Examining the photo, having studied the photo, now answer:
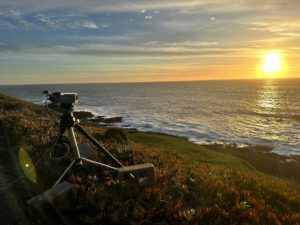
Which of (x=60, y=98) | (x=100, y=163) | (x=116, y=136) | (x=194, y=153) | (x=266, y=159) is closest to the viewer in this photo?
(x=60, y=98)

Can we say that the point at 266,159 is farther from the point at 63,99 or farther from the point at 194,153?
the point at 63,99

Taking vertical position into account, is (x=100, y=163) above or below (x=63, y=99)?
below

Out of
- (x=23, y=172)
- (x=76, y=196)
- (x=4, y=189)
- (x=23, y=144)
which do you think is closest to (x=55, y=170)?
(x=23, y=172)

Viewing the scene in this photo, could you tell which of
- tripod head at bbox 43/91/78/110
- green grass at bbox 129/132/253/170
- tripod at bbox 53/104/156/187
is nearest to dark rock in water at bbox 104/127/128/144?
green grass at bbox 129/132/253/170

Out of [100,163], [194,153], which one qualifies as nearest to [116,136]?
[100,163]

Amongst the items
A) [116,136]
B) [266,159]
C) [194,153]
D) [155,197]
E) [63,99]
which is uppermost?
[63,99]

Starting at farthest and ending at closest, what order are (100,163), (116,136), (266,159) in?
(266,159), (116,136), (100,163)

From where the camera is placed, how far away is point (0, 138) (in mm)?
12906

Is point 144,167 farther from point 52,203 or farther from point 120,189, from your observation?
point 52,203

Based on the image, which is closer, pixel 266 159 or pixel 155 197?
pixel 155 197

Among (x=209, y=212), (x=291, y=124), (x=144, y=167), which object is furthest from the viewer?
(x=291, y=124)

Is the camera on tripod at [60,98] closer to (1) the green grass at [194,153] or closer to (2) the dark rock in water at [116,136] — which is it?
(2) the dark rock in water at [116,136]

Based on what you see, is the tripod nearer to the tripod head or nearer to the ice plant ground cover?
the tripod head

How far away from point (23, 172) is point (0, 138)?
13.9ft
